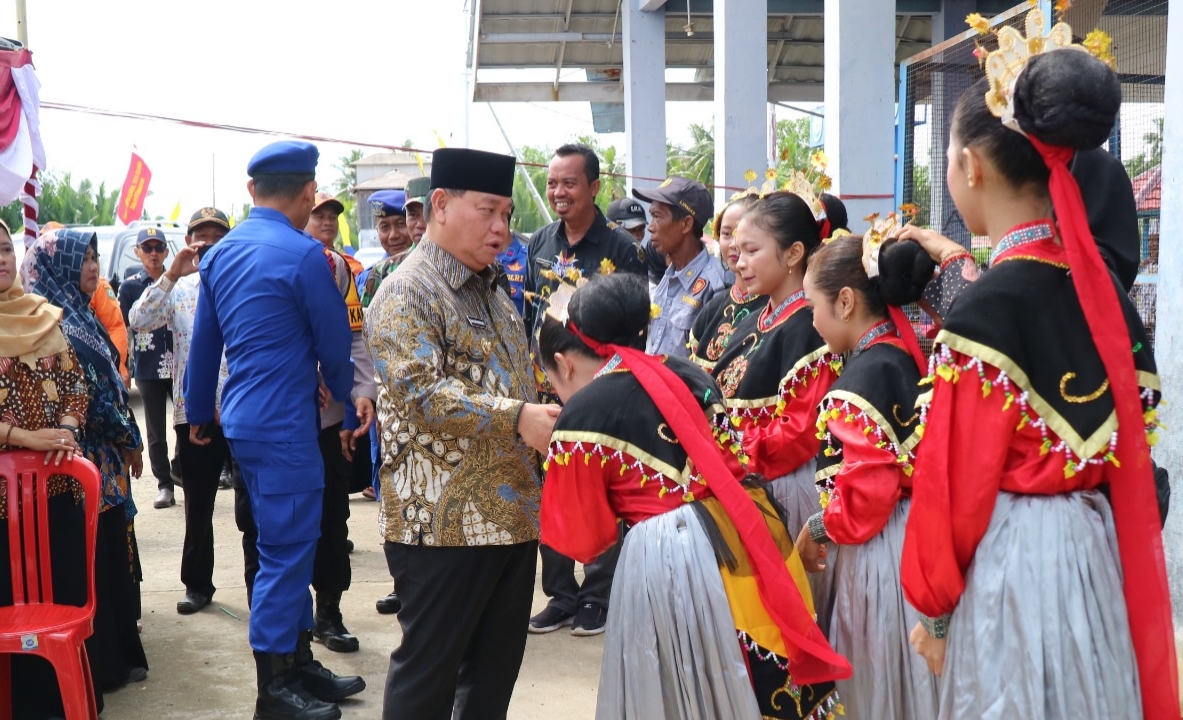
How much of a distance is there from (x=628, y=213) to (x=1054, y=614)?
4.13m

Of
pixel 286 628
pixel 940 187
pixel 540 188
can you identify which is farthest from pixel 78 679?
pixel 540 188

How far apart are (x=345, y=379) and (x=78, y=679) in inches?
51.5

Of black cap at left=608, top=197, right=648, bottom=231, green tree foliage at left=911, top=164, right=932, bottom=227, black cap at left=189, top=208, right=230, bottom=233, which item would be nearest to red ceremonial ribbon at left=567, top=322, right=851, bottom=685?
black cap at left=608, top=197, right=648, bottom=231

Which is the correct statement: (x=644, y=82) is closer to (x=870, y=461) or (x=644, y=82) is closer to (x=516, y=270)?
(x=516, y=270)

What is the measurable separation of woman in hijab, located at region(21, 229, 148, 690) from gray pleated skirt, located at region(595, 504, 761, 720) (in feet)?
8.43

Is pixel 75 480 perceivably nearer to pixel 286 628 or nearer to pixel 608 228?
pixel 286 628

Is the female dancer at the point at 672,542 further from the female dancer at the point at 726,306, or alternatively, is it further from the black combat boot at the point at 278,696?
the black combat boot at the point at 278,696

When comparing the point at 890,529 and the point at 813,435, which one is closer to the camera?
the point at 890,529

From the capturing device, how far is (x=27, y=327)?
378 cm

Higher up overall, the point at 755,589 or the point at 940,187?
the point at 940,187

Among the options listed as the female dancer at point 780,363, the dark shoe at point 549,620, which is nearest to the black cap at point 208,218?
the dark shoe at point 549,620

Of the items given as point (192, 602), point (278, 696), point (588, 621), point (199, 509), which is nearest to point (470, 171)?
point (278, 696)

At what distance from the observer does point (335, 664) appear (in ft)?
14.8

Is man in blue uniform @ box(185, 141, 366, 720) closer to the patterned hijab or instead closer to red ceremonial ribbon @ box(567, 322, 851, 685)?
the patterned hijab
